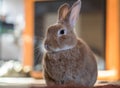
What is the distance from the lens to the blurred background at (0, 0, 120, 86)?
1.87 metres

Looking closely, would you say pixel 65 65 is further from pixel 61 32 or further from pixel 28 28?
pixel 28 28

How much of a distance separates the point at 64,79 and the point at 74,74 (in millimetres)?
21

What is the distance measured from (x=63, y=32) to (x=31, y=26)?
1575mm

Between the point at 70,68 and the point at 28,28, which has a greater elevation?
the point at 28,28

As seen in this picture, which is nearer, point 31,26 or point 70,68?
point 70,68

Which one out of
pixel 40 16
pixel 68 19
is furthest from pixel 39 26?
pixel 68 19

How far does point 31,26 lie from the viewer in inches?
84.3

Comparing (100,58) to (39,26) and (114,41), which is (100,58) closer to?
(114,41)

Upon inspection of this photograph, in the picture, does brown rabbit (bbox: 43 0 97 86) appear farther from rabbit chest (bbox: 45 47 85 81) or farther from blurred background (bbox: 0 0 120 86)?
blurred background (bbox: 0 0 120 86)

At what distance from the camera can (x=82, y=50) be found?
1.94 feet

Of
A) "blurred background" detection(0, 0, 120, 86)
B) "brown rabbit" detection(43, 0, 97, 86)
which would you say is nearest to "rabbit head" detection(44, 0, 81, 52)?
"brown rabbit" detection(43, 0, 97, 86)

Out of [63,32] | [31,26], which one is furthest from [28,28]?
[63,32]

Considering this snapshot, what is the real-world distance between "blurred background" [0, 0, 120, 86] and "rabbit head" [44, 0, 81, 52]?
3.30 feet

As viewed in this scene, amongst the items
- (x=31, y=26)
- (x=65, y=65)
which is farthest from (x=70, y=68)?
(x=31, y=26)
